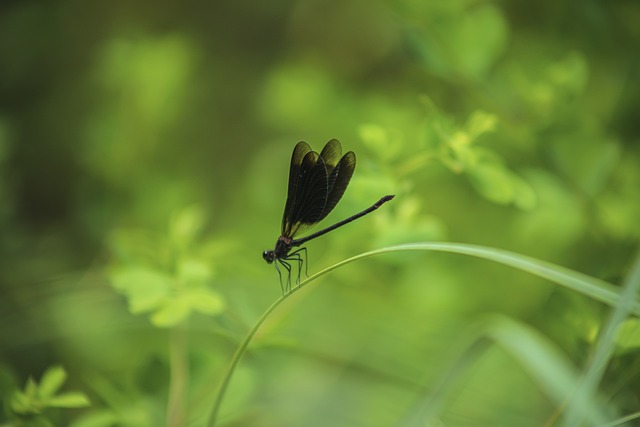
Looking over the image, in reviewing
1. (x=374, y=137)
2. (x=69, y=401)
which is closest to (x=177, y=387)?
(x=69, y=401)

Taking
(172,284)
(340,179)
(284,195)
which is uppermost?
(284,195)

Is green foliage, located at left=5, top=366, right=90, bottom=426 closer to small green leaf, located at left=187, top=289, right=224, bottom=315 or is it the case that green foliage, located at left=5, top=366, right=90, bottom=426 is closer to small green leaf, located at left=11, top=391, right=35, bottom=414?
small green leaf, located at left=11, top=391, right=35, bottom=414

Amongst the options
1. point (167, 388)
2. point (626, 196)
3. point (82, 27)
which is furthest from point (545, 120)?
point (82, 27)

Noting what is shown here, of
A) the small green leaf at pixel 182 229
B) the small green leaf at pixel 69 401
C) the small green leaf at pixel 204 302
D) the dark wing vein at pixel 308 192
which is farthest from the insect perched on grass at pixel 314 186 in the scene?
the small green leaf at pixel 69 401

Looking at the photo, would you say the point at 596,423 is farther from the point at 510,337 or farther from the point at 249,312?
the point at 249,312

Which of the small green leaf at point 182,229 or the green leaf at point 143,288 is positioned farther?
the small green leaf at point 182,229

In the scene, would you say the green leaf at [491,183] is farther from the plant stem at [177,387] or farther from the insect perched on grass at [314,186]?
the plant stem at [177,387]

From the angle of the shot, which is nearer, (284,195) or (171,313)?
(171,313)

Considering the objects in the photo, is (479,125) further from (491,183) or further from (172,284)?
(172,284)

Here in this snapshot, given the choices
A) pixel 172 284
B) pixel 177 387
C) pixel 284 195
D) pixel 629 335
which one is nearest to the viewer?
pixel 629 335
